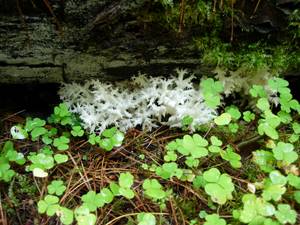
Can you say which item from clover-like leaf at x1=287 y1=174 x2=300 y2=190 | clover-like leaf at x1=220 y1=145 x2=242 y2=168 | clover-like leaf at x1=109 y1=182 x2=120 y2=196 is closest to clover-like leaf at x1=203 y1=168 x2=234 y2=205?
clover-like leaf at x1=220 y1=145 x2=242 y2=168

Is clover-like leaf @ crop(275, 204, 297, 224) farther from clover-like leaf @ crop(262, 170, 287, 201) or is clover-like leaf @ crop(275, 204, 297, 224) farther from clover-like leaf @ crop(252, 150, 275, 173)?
clover-like leaf @ crop(252, 150, 275, 173)

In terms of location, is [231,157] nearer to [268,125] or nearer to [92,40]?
[268,125]

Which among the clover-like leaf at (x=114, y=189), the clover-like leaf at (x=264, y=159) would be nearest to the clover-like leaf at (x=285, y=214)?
the clover-like leaf at (x=264, y=159)

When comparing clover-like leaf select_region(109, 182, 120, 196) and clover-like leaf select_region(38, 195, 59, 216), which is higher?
clover-like leaf select_region(109, 182, 120, 196)

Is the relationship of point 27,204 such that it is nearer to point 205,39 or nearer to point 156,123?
point 156,123

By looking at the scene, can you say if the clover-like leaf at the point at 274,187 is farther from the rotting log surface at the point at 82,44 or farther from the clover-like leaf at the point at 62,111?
the clover-like leaf at the point at 62,111

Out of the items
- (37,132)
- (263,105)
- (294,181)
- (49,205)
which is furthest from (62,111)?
(294,181)
